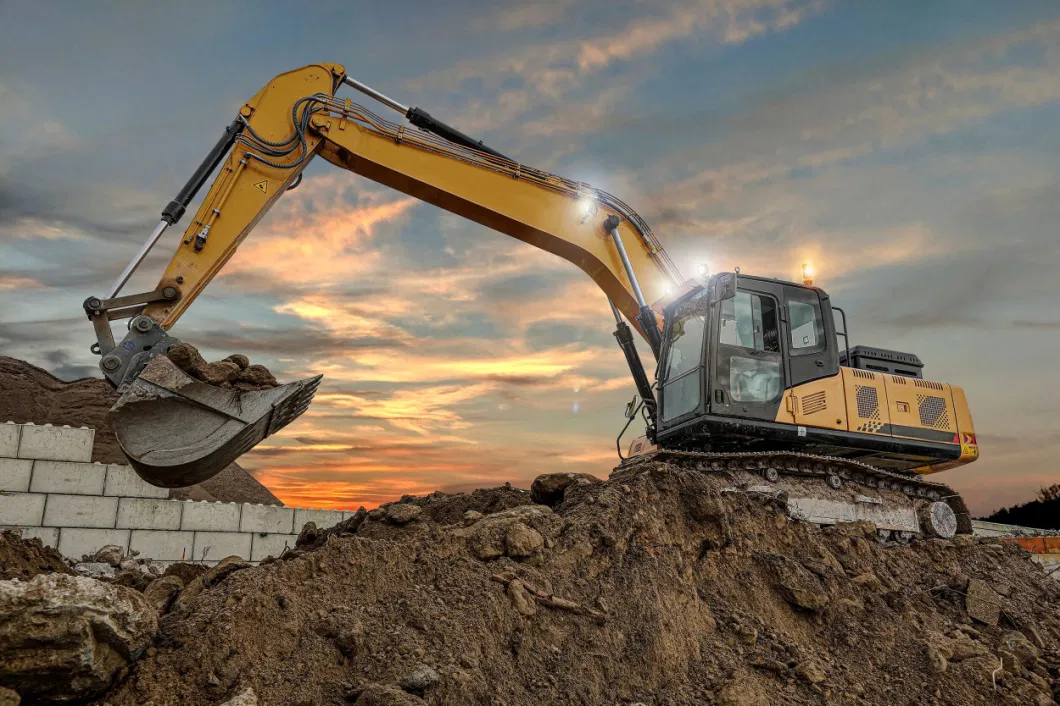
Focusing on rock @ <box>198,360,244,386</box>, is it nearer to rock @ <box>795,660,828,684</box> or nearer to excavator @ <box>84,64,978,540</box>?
excavator @ <box>84,64,978,540</box>

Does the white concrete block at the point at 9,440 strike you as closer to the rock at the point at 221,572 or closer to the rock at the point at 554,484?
the rock at the point at 221,572

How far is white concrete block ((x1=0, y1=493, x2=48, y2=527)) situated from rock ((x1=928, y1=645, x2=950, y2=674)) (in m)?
11.2

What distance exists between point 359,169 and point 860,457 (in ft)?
21.4

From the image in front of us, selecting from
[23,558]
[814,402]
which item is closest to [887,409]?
[814,402]

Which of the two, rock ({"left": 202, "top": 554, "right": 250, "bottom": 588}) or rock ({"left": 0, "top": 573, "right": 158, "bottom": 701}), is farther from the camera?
rock ({"left": 202, "top": 554, "right": 250, "bottom": 588})

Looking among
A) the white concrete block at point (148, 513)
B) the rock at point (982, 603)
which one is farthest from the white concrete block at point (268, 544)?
the rock at point (982, 603)

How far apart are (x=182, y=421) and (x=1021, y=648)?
23.6 ft

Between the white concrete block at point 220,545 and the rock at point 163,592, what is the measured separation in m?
7.28

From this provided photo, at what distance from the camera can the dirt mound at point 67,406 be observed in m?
17.6

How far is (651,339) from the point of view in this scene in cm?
908

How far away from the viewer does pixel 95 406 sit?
1866 centimetres

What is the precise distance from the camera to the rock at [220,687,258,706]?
3.56m

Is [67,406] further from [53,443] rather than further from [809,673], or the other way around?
[809,673]

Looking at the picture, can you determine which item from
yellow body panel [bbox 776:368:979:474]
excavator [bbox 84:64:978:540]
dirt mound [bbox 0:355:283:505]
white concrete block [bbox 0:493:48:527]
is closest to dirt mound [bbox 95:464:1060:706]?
excavator [bbox 84:64:978:540]
